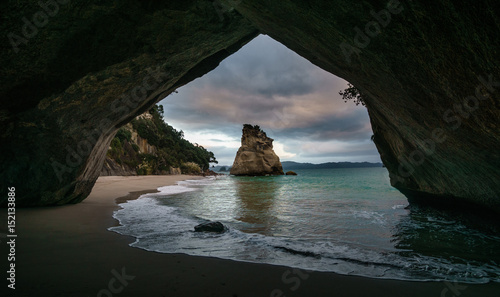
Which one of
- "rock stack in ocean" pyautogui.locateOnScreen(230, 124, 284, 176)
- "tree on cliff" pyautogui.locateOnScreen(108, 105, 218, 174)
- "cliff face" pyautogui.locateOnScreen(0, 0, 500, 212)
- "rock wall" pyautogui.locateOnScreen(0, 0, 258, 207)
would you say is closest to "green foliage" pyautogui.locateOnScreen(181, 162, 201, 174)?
Answer: "tree on cliff" pyautogui.locateOnScreen(108, 105, 218, 174)

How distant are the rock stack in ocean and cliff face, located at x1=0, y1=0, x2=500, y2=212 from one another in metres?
47.4

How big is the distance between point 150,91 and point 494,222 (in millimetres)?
10283

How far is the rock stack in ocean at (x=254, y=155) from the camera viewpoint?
55.2 metres

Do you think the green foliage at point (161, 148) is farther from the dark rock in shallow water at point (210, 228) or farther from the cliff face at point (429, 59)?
the cliff face at point (429, 59)

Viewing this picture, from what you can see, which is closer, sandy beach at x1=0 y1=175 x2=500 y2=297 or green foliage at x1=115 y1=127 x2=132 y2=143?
sandy beach at x1=0 y1=175 x2=500 y2=297

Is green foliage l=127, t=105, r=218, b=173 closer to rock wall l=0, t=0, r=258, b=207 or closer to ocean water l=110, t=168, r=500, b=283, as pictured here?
rock wall l=0, t=0, r=258, b=207

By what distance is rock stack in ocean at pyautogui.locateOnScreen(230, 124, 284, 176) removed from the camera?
181 feet

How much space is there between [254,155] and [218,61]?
4773cm

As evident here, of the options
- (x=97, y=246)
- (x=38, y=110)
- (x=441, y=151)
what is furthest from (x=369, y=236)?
A: (x=38, y=110)

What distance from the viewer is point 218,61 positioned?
8.03 meters

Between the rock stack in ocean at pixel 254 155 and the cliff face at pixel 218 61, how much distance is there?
156 feet

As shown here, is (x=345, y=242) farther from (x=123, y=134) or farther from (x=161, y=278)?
(x=123, y=134)

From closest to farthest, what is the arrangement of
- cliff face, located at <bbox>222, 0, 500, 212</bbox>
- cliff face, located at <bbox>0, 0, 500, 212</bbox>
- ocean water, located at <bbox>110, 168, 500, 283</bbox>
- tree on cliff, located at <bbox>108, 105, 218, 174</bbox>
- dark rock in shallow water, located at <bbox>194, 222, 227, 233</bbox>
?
1. cliff face, located at <bbox>222, 0, 500, 212</bbox>
2. cliff face, located at <bbox>0, 0, 500, 212</bbox>
3. ocean water, located at <bbox>110, 168, 500, 283</bbox>
4. dark rock in shallow water, located at <bbox>194, 222, 227, 233</bbox>
5. tree on cliff, located at <bbox>108, 105, 218, 174</bbox>

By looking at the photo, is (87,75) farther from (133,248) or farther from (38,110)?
(133,248)
